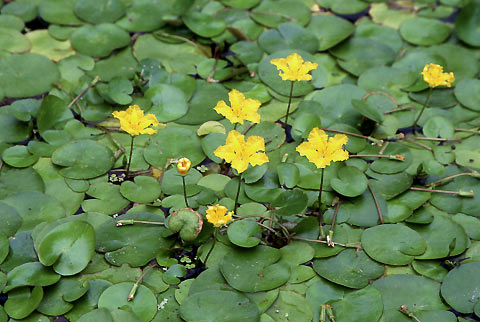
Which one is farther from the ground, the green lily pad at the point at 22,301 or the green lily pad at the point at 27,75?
the green lily pad at the point at 27,75

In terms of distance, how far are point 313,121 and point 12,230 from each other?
1.66 m

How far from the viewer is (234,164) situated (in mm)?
2516

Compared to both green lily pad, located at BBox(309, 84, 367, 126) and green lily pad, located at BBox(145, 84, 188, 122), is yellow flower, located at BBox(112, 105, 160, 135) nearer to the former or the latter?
green lily pad, located at BBox(145, 84, 188, 122)

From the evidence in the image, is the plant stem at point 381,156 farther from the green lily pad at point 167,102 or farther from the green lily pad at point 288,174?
the green lily pad at point 167,102

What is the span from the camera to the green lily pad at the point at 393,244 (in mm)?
2652

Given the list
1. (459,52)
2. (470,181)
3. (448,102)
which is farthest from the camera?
(459,52)

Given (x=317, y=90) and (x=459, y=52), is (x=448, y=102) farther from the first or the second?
(x=317, y=90)

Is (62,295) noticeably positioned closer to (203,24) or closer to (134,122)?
(134,122)

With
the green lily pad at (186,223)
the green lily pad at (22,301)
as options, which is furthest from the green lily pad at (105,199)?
the green lily pad at (22,301)

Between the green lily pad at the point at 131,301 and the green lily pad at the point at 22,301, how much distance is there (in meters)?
0.27

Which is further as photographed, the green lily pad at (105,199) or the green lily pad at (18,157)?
the green lily pad at (18,157)

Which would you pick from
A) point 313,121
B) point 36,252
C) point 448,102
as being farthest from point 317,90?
point 36,252

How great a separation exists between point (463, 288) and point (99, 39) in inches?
104

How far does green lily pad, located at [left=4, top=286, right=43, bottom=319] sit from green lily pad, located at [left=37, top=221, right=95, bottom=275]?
0.43ft
